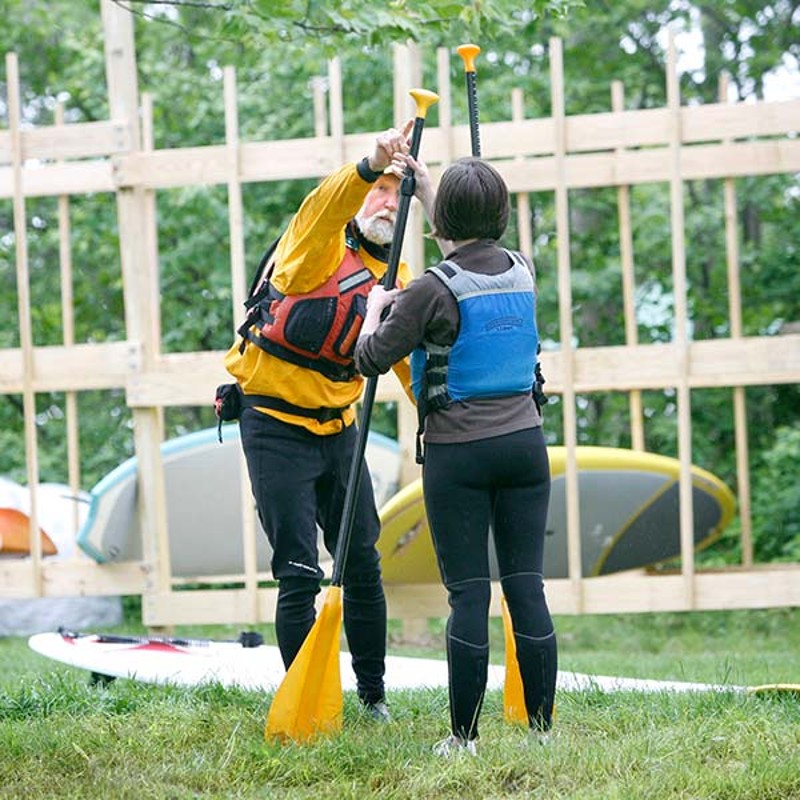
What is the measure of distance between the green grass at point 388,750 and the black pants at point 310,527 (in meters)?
0.22

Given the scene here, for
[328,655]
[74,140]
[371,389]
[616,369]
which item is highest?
[74,140]

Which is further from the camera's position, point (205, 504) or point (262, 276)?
point (205, 504)

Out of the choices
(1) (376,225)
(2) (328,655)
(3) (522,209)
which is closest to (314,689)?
(2) (328,655)

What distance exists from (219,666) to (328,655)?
139 cm

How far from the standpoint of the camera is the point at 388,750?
374 centimetres

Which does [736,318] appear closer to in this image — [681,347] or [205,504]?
[681,347]

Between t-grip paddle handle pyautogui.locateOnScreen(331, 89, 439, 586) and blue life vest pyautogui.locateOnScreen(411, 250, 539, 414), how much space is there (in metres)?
0.21

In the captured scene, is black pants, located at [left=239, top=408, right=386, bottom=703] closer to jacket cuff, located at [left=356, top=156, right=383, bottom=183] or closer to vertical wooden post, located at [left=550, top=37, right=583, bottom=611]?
jacket cuff, located at [left=356, top=156, right=383, bottom=183]

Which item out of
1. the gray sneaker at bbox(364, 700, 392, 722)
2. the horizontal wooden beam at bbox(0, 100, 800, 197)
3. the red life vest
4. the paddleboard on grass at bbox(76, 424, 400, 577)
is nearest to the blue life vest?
the red life vest

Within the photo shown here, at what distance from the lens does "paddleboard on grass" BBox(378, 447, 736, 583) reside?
7.84m

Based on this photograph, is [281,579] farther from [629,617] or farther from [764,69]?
[764,69]

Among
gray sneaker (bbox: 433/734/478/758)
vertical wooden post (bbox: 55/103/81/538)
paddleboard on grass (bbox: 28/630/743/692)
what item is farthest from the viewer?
vertical wooden post (bbox: 55/103/81/538)

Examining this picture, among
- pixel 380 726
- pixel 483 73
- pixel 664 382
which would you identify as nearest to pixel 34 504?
pixel 664 382

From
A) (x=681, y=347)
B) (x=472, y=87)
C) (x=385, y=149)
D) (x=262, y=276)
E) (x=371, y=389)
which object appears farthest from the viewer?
(x=681, y=347)
